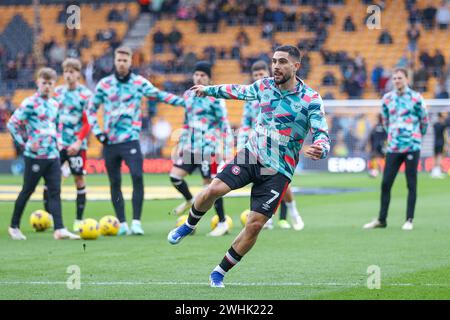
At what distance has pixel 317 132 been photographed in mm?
9969

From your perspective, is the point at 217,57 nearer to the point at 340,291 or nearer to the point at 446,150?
the point at 446,150

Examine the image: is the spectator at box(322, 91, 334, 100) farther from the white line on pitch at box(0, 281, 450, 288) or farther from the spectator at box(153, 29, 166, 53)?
the white line on pitch at box(0, 281, 450, 288)

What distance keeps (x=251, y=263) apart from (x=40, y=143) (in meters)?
4.36

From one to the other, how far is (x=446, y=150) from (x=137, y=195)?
23857 mm

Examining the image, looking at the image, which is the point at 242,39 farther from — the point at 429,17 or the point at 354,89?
the point at 429,17

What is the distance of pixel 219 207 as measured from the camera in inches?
615

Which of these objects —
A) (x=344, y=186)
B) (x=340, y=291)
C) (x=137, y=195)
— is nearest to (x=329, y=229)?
(x=137, y=195)


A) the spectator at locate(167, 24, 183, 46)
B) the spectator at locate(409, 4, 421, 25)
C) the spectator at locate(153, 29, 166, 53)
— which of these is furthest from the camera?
the spectator at locate(153, 29, 166, 53)

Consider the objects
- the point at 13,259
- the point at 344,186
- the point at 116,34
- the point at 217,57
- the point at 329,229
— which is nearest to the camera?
the point at 13,259

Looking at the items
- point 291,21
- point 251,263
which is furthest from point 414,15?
point 251,263

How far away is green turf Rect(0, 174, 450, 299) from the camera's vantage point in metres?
9.58

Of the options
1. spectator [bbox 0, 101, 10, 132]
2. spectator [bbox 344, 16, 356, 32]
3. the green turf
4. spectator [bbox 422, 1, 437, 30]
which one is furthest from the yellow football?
spectator [bbox 422, 1, 437, 30]

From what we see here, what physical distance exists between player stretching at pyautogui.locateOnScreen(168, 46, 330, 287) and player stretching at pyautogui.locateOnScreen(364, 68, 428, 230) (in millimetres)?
6589

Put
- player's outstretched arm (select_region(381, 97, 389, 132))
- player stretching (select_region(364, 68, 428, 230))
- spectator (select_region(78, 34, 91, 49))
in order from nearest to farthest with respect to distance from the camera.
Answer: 1. player stretching (select_region(364, 68, 428, 230))
2. player's outstretched arm (select_region(381, 97, 389, 132))
3. spectator (select_region(78, 34, 91, 49))
